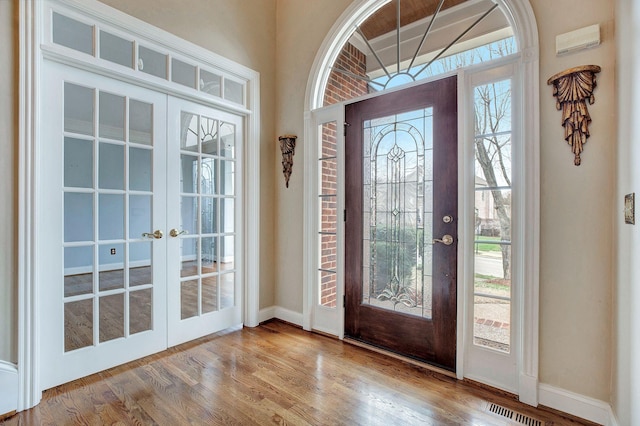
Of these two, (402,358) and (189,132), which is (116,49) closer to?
(189,132)

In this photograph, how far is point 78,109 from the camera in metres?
2.12

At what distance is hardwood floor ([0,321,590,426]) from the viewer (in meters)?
1.74

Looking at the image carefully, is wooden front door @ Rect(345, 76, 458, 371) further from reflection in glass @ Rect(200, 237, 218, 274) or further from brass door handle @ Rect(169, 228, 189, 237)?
brass door handle @ Rect(169, 228, 189, 237)

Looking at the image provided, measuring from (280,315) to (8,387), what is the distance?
80.6 inches

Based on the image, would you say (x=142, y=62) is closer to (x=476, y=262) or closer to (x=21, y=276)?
(x=21, y=276)

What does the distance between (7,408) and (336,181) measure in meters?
2.59

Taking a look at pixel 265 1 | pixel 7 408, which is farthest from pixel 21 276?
pixel 265 1

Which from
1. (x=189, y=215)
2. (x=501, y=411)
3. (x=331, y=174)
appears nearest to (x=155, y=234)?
(x=189, y=215)

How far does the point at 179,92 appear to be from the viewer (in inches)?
101

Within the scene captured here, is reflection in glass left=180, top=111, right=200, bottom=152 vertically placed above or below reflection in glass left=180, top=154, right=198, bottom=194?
above

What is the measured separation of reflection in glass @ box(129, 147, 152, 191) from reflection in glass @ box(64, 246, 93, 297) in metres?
0.54

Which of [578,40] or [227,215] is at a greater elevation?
[578,40]

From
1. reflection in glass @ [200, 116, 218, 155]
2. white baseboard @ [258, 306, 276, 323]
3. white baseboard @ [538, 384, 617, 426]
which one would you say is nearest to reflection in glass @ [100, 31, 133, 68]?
reflection in glass @ [200, 116, 218, 155]

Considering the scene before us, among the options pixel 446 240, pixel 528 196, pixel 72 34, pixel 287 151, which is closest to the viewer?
pixel 528 196
